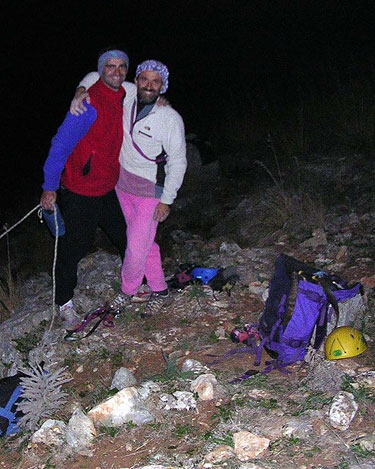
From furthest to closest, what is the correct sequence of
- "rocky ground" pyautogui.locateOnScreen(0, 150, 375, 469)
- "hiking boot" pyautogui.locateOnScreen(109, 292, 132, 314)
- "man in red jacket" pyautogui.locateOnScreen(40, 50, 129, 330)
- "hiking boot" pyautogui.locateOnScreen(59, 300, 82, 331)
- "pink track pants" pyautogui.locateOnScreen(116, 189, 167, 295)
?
1. "hiking boot" pyautogui.locateOnScreen(109, 292, 132, 314)
2. "hiking boot" pyautogui.locateOnScreen(59, 300, 82, 331)
3. "pink track pants" pyautogui.locateOnScreen(116, 189, 167, 295)
4. "man in red jacket" pyautogui.locateOnScreen(40, 50, 129, 330)
5. "rocky ground" pyautogui.locateOnScreen(0, 150, 375, 469)

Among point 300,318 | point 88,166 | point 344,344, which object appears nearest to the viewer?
point 344,344

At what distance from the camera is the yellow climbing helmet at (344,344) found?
3627mm

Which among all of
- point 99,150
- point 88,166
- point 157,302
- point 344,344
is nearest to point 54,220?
point 88,166

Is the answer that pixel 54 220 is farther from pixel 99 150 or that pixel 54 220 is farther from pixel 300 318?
pixel 300 318

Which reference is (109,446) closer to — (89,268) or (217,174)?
(89,268)

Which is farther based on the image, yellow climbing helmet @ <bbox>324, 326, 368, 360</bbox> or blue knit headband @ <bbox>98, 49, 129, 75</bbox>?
blue knit headband @ <bbox>98, 49, 129, 75</bbox>

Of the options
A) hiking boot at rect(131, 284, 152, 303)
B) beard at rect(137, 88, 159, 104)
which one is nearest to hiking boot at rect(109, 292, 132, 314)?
hiking boot at rect(131, 284, 152, 303)

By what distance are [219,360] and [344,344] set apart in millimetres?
804

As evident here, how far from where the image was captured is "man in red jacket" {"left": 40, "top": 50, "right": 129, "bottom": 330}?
153 inches

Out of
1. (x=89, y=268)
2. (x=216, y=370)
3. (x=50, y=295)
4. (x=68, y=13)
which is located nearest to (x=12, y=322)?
(x=50, y=295)

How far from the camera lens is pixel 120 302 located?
476 cm

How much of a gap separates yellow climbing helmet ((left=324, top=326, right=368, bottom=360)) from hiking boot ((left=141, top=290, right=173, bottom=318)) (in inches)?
57.2

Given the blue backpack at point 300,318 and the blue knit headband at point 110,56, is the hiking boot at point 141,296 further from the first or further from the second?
the blue knit headband at point 110,56

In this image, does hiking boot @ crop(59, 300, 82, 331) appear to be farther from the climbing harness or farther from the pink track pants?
the pink track pants
